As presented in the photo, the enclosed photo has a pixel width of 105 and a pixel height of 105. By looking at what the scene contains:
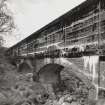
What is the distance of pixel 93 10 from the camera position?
6.09 metres

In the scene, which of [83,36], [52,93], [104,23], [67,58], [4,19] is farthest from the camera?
[4,19]

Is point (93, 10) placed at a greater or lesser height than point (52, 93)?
greater

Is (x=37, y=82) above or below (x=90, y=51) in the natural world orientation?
below

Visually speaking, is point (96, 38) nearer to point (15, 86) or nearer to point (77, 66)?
point (77, 66)

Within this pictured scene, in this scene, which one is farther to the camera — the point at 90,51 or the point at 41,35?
the point at 41,35

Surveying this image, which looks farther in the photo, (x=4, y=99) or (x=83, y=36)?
(x=4, y=99)

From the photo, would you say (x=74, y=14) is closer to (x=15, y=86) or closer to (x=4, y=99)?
(x=4, y=99)

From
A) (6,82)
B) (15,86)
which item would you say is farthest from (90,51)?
(6,82)

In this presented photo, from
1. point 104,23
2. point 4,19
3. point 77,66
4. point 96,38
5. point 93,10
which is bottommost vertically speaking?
point 77,66

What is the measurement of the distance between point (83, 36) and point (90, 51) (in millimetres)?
967

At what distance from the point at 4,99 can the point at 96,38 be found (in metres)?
5.74

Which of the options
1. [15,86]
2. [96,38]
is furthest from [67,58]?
[15,86]

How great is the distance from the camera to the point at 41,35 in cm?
1164

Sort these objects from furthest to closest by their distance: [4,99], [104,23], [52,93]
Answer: [52,93] < [4,99] < [104,23]
